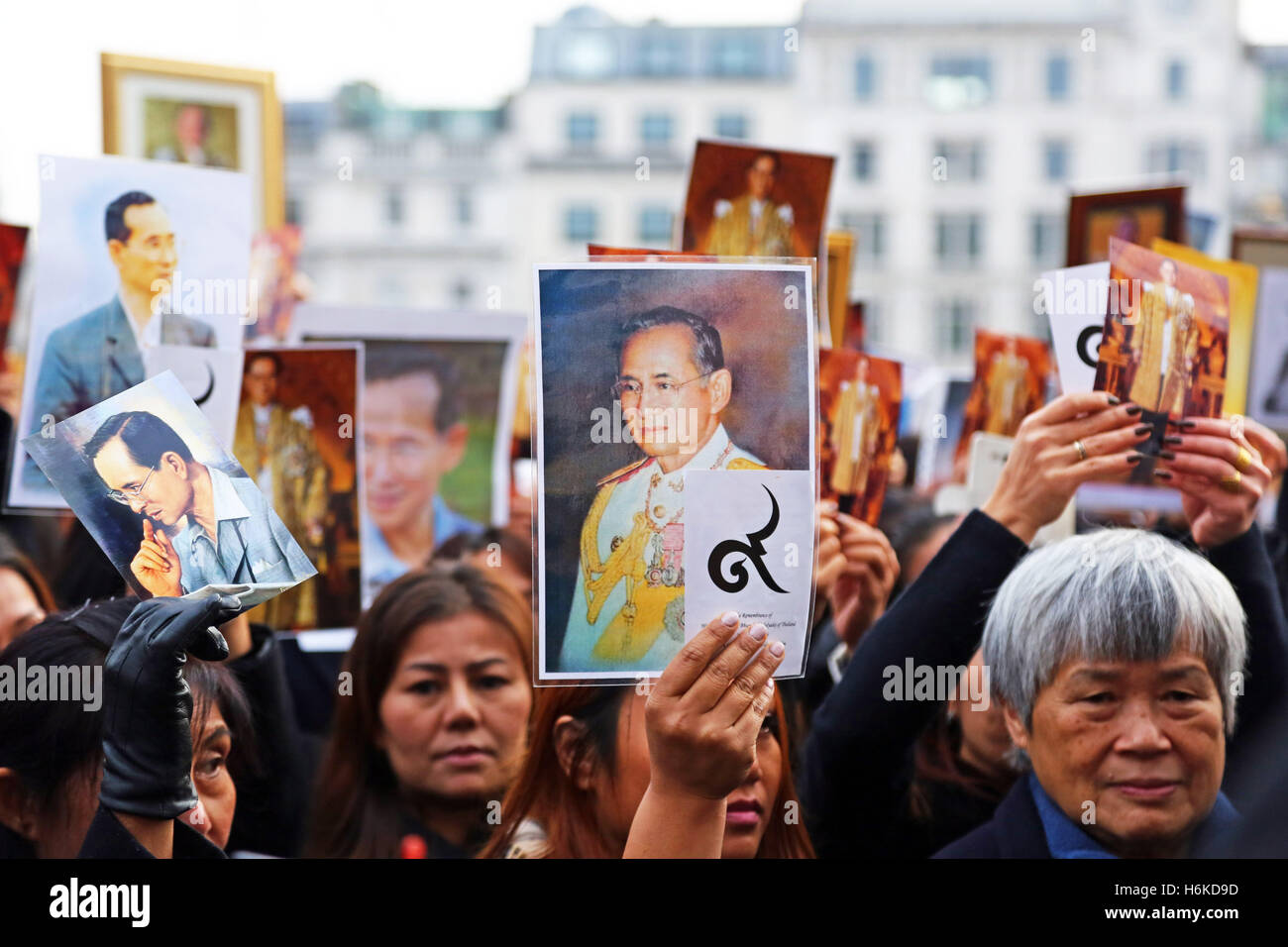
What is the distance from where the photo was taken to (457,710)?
2.95m

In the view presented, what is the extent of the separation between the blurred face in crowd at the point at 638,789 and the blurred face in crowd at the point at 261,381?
1.15 m

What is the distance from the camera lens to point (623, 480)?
2.10 metres

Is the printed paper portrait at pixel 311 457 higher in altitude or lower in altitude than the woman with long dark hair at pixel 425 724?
higher

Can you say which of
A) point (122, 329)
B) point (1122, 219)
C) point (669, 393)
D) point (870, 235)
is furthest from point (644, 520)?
point (870, 235)

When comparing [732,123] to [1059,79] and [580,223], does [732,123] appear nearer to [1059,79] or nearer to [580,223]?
[580,223]

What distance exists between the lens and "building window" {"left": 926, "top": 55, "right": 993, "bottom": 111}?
5278 centimetres

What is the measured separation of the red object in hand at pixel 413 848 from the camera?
2846 mm

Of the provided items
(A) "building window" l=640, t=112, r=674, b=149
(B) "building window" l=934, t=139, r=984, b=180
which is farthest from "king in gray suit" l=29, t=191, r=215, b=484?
(A) "building window" l=640, t=112, r=674, b=149

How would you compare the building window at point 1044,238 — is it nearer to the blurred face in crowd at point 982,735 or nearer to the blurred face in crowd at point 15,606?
the blurred face in crowd at point 982,735

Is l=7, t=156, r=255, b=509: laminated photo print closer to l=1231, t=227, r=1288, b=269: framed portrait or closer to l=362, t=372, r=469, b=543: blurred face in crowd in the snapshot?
l=362, t=372, r=469, b=543: blurred face in crowd

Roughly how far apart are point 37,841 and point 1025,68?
53.9 m

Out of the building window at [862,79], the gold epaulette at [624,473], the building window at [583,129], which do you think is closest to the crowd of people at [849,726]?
the gold epaulette at [624,473]
